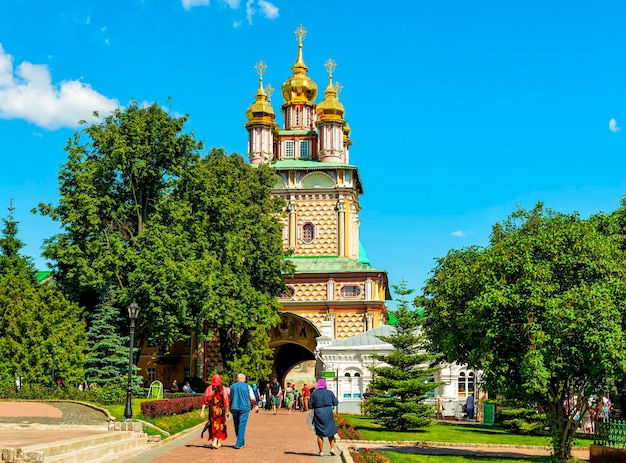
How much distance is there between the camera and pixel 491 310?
16766 mm

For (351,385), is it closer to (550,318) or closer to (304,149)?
(304,149)

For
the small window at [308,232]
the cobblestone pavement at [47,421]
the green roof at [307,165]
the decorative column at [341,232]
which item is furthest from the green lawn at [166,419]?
the green roof at [307,165]

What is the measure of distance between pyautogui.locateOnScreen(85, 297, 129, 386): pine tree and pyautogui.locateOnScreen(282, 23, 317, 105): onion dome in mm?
28544

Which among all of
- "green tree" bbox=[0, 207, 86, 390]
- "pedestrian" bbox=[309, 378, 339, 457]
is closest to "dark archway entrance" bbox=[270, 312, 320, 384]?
"green tree" bbox=[0, 207, 86, 390]

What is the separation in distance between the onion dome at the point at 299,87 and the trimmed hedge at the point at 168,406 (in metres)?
32.2

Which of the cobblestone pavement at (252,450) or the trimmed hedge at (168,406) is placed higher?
the trimmed hedge at (168,406)

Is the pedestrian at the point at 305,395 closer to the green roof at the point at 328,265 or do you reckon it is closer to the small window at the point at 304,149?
the green roof at the point at 328,265

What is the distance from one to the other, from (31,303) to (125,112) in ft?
29.4

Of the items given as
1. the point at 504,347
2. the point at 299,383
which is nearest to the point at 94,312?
the point at 504,347

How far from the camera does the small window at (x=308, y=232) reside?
51.7 meters

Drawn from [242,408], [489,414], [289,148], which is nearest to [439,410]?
[489,414]

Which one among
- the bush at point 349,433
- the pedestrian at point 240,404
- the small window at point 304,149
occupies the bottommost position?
the bush at point 349,433

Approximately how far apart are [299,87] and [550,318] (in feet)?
140

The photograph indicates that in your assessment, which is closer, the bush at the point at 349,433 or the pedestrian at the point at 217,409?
the pedestrian at the point at 217,409
